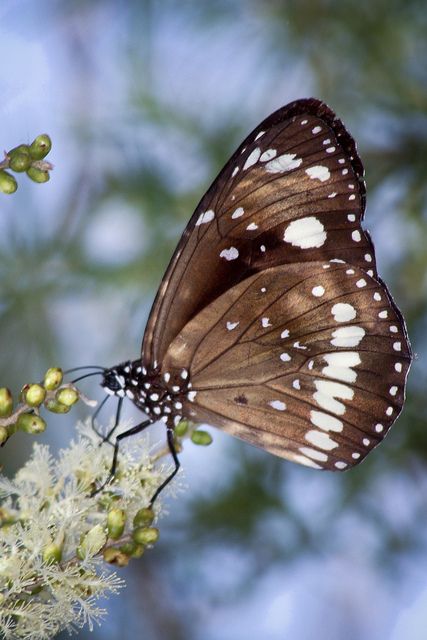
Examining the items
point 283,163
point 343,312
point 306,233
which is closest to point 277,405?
point 343,312

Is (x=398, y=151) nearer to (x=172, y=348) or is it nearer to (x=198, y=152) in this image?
(x=198, y=152)

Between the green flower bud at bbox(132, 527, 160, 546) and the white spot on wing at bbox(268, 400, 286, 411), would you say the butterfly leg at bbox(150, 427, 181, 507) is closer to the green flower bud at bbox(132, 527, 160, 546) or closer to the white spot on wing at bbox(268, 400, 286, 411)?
the green flower bud at bbox(132, 527, 160, 546)

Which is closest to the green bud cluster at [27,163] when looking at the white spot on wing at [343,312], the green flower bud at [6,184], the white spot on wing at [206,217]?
the green flower bud at [6,184]

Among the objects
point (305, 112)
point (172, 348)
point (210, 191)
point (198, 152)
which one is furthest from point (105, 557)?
point (198, 152)

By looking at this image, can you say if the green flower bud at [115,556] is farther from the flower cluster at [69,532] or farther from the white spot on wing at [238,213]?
the white spot on wing at [238,213]

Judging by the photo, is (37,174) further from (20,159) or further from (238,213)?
(238,213)

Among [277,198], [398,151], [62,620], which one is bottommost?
[62,620]
